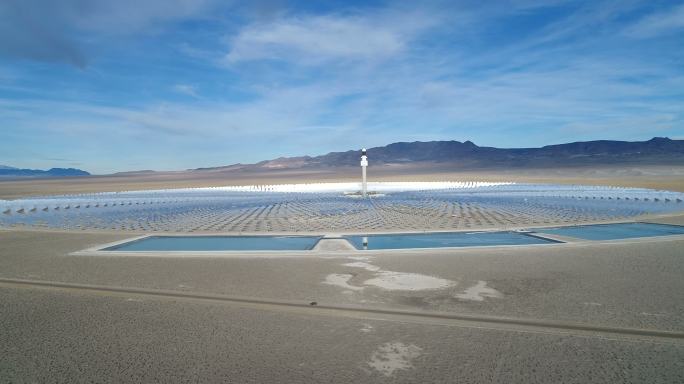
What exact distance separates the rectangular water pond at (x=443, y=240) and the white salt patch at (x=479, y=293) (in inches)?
142

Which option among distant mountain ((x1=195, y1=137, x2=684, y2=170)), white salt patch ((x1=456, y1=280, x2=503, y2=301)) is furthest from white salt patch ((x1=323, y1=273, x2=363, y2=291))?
distant mountain ((x1=195, y1=137, x2=684, y2=170))

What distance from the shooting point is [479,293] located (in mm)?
5941

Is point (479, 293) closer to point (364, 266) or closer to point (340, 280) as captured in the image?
point (340, 280)

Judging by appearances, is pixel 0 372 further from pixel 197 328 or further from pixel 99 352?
pixel 197 328

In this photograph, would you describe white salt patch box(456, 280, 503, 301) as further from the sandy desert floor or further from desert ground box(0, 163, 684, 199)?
desert ground box(0, 163, 684, 199)

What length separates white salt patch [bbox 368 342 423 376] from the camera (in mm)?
3793

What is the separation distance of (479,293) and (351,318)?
199 cm

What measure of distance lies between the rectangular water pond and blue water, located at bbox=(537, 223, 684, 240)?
1.32 meters

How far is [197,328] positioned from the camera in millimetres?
4812

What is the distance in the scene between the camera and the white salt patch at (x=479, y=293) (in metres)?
5.77

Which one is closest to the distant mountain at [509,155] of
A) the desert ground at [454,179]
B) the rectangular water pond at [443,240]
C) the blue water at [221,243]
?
the desert ground at [454,179]

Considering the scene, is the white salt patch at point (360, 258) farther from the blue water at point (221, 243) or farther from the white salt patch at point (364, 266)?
the blue water at point (221, 243)

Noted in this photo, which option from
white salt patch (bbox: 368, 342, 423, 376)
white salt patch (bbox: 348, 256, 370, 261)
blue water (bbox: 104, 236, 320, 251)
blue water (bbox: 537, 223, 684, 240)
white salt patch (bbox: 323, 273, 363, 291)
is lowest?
blue water (bbox: 537, 223, 684, 240)

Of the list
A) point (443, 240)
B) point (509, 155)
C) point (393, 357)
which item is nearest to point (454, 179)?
point (443, 240)
